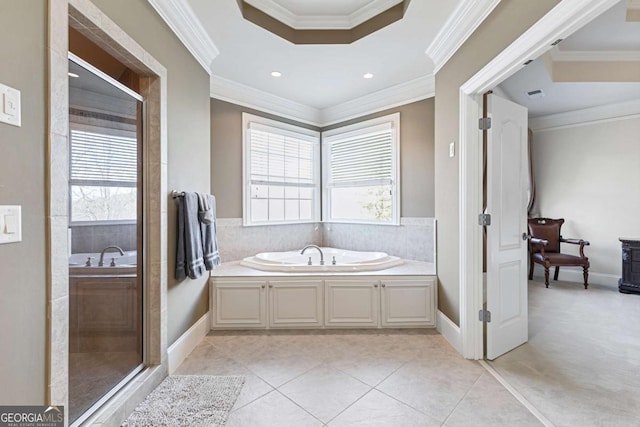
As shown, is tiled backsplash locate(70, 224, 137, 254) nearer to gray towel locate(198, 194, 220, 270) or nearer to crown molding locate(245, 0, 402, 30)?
gray towel locate(198, 194, 220, 270)

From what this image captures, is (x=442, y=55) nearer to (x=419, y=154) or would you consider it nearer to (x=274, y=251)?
(x=419, y=154)

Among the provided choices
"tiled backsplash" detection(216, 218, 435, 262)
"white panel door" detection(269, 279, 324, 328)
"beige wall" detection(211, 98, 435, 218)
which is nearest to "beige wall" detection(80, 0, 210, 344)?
"beige wall" detection(211, 98, 435, 218)

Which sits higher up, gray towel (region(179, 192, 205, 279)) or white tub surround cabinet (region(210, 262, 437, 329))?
gray towel (region(179, 192, 205, 279))

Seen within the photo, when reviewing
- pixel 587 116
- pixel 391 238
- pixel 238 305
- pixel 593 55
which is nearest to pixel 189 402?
pixel 238 305

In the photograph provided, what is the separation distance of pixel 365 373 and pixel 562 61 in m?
3.89

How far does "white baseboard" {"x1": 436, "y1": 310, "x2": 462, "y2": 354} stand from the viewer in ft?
7.88

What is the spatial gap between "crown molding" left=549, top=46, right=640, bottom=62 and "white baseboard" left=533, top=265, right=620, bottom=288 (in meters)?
2.89

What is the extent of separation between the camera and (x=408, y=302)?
111 inches

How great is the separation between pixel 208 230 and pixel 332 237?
6.71 ft

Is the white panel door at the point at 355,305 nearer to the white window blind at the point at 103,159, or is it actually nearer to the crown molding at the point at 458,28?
the white window blind at the point at 103,159

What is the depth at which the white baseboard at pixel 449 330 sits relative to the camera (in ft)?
7.88

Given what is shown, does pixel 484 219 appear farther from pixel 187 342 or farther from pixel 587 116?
pixel 587 116

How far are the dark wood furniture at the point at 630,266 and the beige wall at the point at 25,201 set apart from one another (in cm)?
577

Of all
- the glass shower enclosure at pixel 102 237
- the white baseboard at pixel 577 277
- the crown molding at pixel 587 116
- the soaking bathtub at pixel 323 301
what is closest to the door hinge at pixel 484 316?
the soaking bathtub at pixel 323 301
